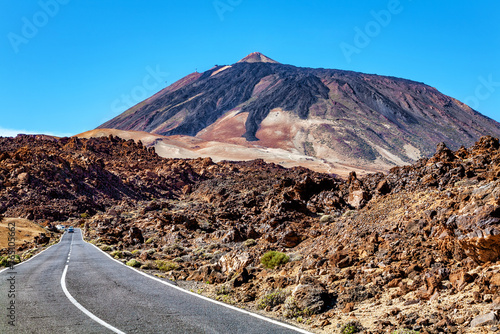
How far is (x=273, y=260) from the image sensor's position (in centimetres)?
1417

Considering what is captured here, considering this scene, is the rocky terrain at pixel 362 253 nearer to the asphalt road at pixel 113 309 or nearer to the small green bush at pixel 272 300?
the small green bush at pixel 272 300

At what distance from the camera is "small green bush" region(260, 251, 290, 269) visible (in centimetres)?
1404

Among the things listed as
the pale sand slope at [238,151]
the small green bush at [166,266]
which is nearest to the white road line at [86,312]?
the small green bush at [166,266]

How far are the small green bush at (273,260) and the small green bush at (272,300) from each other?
161 inches

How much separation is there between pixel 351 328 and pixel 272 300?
2717 mm

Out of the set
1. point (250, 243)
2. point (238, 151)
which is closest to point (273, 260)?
point (250, 243)

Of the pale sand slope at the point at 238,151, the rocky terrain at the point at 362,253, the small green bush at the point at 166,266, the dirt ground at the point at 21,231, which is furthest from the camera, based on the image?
the pale sand slope at the point at 238,151

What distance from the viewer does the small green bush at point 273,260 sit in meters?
14.0

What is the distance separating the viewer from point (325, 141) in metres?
164

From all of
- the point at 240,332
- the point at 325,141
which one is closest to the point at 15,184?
the point at 240,332

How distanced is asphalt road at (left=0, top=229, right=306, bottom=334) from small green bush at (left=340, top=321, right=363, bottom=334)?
2.75 ft

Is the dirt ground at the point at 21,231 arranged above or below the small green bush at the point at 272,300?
below

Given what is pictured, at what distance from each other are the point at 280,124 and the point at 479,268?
18208 cm

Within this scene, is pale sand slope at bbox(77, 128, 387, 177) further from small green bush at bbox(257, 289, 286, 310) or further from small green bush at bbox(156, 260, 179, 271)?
small green bush at bbox(257, 289, 286, 310)
